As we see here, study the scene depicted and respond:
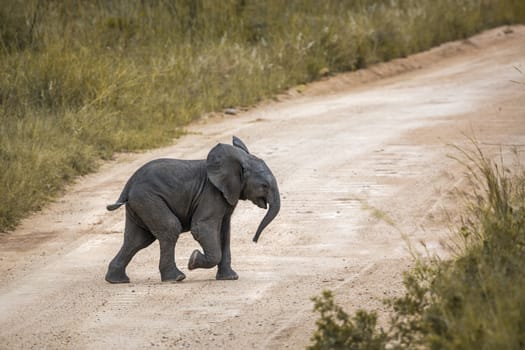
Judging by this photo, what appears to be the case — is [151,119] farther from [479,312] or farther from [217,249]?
[479,312]

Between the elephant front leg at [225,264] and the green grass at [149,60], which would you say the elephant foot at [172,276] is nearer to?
the elephant front leg at [225,264]

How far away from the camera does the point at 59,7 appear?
65.2 ft

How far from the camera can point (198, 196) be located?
28.8 feet

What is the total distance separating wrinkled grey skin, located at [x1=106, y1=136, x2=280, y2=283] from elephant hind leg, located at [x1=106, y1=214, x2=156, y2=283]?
8 centimetres

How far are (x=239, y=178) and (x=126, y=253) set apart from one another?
3.52 feet

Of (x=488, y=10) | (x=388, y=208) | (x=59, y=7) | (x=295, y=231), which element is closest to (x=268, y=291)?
(x=295, y=231)

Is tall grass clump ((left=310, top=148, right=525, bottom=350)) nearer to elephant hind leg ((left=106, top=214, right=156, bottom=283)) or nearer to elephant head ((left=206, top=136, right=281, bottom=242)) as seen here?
elephant head ((left=206, top=136, right=281, bottom=242))

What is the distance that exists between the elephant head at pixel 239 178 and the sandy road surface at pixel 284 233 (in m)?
0.66

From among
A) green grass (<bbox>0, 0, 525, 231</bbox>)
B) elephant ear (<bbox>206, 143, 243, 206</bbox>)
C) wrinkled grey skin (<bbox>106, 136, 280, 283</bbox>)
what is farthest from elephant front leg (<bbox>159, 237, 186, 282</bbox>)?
green grass (<bbox>0, 0, 525, 231</bbox>)

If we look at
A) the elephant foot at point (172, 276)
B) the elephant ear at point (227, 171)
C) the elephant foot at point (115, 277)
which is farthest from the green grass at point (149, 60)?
the elephant ear at point (227, 171)

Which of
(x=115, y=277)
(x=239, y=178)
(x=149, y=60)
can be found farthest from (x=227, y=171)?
(x=149, y=60)

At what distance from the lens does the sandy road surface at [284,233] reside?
7762 mm

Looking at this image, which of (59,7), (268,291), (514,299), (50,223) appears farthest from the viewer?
(59,7)

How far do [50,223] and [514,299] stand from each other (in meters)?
6.34
